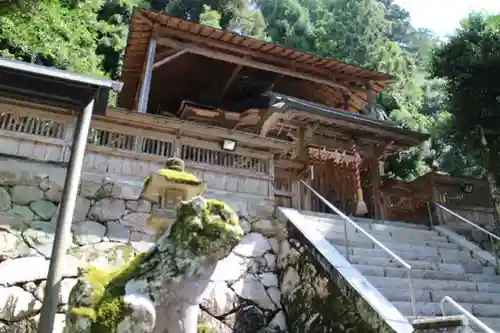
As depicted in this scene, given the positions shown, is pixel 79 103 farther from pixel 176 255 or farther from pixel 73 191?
pixel 176 255

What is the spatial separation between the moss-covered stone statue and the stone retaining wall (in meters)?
2.46

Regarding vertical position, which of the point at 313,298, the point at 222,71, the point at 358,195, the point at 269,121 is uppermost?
the point at 222,71

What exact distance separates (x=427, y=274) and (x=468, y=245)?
7.60ft

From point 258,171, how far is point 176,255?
5128 millimetres

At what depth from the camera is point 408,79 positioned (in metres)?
25.2

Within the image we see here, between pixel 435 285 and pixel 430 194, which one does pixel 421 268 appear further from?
pixel 430 194

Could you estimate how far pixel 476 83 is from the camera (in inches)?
479

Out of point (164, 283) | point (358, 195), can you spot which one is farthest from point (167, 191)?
point (358, 195)

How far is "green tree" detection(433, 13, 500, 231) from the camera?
11922 mm

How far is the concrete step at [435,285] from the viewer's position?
22.6 ft

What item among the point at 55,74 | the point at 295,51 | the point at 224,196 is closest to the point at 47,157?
the point at 55,74

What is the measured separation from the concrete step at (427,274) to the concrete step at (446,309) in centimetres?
84

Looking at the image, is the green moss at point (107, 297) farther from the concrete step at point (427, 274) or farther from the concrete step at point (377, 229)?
the concrete step at point (377, 229)

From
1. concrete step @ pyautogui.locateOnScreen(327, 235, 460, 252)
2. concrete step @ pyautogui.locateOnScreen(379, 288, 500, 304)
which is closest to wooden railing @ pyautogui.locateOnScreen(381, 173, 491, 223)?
concrete step @ pyautogui.locateOnScreen(327, 235, 460, 252)
